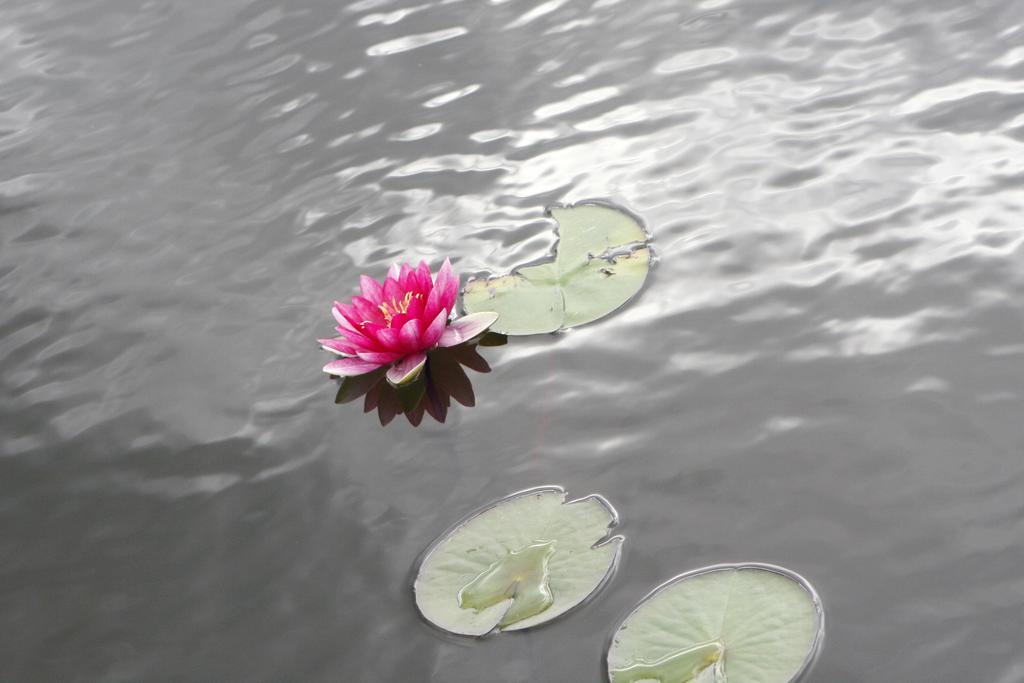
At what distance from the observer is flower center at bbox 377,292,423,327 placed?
6.64 ft

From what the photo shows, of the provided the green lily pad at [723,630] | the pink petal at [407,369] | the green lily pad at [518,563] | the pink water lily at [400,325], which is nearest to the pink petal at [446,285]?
the pink water lily at [400,325]

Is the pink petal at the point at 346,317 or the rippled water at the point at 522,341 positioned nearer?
the rippled water at the point at 522,341

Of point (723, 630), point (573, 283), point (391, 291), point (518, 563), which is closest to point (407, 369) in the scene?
point (391, 291)

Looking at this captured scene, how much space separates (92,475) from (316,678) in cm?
74

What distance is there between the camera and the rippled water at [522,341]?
1561 millimetres

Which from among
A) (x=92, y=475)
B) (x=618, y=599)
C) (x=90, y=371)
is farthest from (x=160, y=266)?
(x=618, y=599)

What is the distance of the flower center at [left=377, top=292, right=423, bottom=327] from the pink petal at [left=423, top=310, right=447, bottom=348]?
0.06 meters

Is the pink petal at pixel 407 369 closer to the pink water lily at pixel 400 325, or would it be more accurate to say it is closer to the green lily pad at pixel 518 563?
the pink water lily at pixel 400 325

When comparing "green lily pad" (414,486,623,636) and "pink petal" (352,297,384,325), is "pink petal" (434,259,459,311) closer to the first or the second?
"pink petal" (352,297,384,325)

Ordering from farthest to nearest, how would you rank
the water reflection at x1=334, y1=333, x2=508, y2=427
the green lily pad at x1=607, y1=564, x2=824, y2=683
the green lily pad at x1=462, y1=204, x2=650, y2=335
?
the green lily pad at x1=462, y1=204, x2=650, y2=335 < the water reflection at x1=334, y1=333, x2=508, y2=427 < the green lily pad at x1=607, y1=564, x2=824, y2=683

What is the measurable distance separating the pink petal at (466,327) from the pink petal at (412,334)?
48mm

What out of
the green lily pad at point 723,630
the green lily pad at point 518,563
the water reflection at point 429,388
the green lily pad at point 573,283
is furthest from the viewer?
the green lily pad at point 573,283

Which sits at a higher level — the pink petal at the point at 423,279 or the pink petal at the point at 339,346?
the pink petal at the point at 423,279

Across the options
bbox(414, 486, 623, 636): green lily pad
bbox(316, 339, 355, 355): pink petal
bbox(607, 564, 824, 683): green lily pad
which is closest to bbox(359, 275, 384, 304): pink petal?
bbox(316, 339, 355, 355): pink petal
